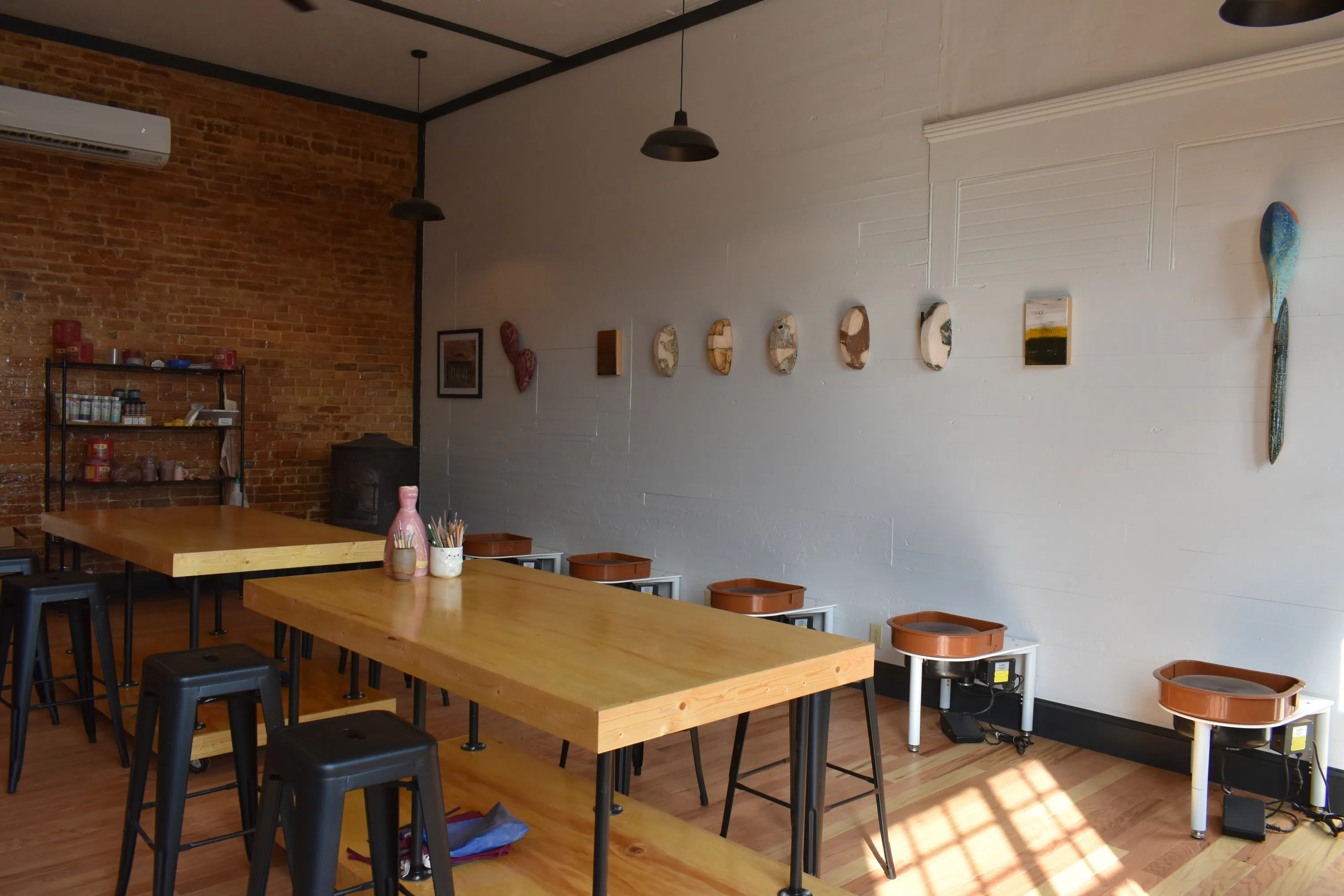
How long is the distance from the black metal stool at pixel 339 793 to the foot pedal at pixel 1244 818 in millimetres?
2655

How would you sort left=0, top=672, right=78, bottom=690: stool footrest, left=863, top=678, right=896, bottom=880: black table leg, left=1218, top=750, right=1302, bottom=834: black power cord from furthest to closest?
left=0, top=672, right=78, bottom=690: stool footrest, left=1218, top=750, right=1302, bottom=834: black power cord, left=863, top=678, right=896, bottom=880: black table leg

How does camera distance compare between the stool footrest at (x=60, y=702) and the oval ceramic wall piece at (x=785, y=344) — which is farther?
the oval ceramic wall piece at (x=785, y=344)

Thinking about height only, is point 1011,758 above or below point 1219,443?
below

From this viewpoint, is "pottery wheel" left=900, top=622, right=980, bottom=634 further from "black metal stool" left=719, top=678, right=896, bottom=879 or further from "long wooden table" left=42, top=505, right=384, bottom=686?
"long wooden table" left=42, top=505, right=384, bottom=686

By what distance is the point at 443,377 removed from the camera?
7770mm

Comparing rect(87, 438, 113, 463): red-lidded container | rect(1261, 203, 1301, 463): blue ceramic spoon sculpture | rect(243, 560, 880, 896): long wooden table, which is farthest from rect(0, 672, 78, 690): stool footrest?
rect(1261, 203, 1301, 463): blue ceramic spoon sculpture

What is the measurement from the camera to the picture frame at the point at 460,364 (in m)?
7.40

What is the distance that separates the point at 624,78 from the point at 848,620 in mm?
3599

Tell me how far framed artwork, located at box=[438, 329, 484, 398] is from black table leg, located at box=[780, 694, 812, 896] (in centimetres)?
550

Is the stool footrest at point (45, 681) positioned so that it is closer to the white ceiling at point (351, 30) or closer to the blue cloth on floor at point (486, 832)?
the blue cloth on floor at point (486, 832)

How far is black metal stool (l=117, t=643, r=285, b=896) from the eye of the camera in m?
2.32

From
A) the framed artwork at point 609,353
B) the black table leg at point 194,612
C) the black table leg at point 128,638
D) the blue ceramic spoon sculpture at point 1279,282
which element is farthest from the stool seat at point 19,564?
the blue ceramic spoon sculpture at point 1279,282

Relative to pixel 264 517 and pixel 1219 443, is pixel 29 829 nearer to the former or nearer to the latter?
pixel 264 517

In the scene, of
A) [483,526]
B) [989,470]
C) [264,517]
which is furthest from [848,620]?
[483,526]
